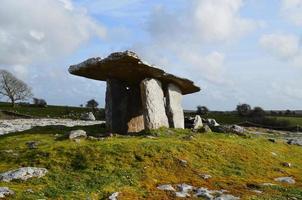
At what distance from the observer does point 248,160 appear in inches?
1016

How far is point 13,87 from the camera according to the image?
97500 mm

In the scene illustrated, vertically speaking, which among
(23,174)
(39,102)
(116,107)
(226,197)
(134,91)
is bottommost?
(226,197)

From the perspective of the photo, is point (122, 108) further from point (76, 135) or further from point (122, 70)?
point (76, 135)

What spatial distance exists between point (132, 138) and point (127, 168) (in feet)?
17.2

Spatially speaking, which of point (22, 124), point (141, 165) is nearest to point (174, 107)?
point (141, 165)

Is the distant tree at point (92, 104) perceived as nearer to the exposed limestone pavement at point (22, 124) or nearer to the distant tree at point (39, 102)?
the distant tree at point (39, 102)

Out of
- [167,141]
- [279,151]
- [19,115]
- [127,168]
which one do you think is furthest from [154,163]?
[19,115]

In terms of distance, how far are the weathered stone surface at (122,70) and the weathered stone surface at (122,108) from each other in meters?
0.62

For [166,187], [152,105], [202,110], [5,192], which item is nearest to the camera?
[5,192]

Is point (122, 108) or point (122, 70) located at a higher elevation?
point (122, 70)

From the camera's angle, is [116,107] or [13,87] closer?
[116,107]

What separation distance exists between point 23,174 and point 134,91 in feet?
53.2

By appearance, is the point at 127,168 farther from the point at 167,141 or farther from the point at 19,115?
the point at 19,115

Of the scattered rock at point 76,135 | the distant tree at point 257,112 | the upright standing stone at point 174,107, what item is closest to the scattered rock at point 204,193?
the scattered rock at point 76,135
